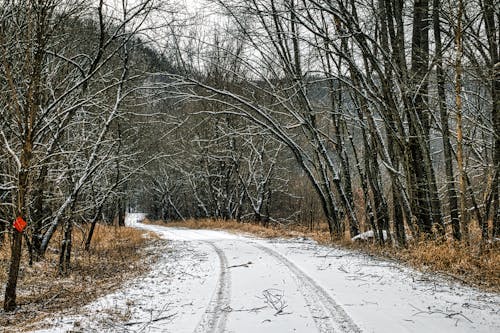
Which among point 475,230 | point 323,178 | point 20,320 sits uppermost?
point 323,178

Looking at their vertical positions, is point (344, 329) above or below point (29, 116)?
below

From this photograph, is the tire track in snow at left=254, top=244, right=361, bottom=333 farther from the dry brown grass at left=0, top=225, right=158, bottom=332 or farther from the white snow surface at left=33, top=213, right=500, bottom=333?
the dry brown grass at left=0, top=225, right=158, bottom=332

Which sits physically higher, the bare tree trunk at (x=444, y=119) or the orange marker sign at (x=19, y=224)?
the bare tree trunk at (x=444, y=119)

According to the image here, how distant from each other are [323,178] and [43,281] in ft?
34.4

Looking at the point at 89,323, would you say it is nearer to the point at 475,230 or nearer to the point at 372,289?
the point at 372,289

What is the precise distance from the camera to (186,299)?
23.3 ft

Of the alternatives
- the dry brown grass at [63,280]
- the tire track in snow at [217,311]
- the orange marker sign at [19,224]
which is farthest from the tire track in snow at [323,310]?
the orange marker sign at [19,224]

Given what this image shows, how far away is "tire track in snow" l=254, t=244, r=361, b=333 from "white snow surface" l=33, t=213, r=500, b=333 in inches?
0.5

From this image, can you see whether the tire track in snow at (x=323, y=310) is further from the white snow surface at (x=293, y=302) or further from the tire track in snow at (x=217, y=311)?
the tire track in snow at (x=217, y=311)

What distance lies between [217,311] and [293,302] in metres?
1.11

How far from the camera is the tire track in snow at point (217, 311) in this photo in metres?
5.30

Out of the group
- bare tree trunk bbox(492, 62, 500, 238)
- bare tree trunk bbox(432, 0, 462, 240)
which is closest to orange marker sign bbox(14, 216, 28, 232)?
bare tree trunk bbox(432, 0, 462, 240)

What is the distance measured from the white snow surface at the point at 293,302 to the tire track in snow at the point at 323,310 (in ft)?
0.04

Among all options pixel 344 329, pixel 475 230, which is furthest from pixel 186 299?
pixel 475 230
